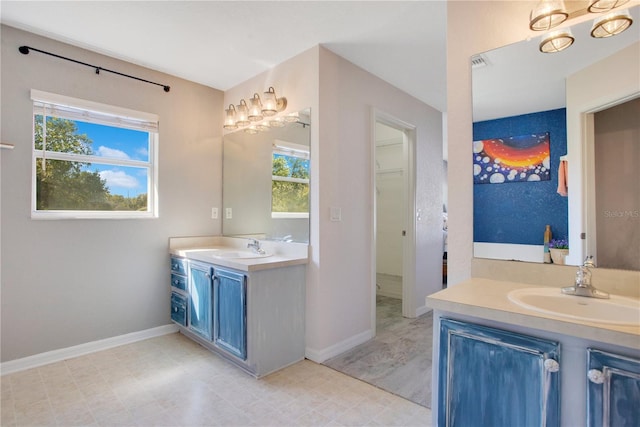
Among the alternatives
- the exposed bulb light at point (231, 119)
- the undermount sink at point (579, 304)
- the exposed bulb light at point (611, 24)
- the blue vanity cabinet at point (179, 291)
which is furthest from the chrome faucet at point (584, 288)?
the exposed bulb light at point (231, 119)

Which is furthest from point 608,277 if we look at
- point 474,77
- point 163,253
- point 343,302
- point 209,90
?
point 209,90

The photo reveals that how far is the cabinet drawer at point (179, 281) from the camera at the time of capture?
118 inches

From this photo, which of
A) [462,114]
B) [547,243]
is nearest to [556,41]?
[462,114]

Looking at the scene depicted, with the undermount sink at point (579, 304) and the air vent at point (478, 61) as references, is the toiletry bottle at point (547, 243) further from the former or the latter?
the air vent at point (478, 61)

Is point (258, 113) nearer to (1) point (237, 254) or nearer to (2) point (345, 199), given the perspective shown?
(2) point (345, 199)

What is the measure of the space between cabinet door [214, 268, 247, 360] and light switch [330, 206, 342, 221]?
863 millimetres

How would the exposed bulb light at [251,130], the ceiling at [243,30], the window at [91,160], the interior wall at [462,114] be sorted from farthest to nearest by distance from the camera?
1. the exposed bulb light at [251,130]
2. the window at [91,160]
3. the ceiling at [243,30]
4. the interior wall at [462,114]

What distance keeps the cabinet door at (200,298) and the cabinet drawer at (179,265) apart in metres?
0.13

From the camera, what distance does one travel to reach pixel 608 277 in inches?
53.1

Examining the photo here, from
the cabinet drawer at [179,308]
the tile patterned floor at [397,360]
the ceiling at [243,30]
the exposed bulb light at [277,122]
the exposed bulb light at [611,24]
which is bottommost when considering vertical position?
the tile patterned floor at [397,360]

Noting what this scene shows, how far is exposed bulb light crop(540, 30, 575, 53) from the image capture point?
4.76 feet

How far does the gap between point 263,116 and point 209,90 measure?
0.93m

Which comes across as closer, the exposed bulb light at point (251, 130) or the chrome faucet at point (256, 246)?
the chrome faucet at point (256, 246)

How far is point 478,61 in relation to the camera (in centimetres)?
170
